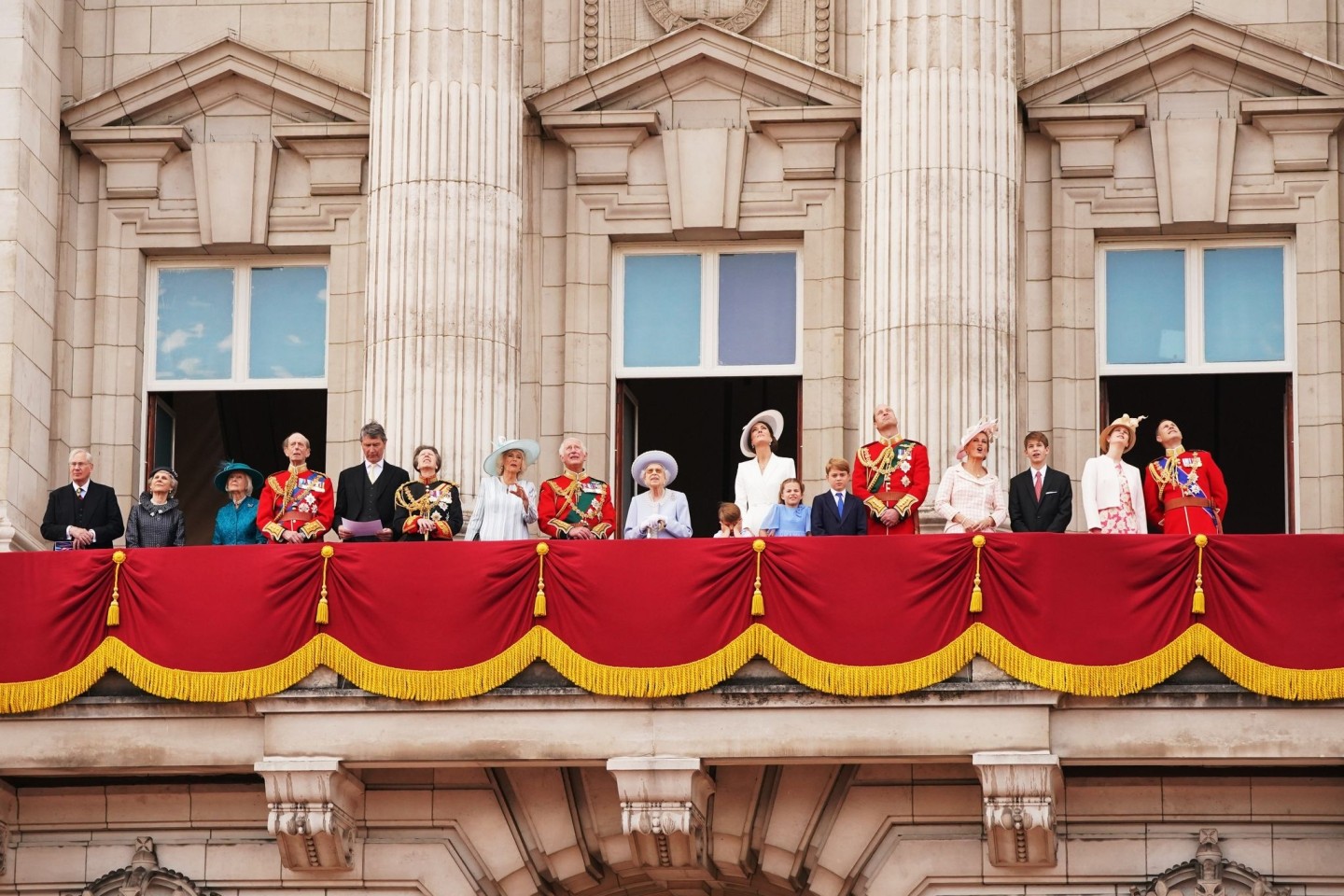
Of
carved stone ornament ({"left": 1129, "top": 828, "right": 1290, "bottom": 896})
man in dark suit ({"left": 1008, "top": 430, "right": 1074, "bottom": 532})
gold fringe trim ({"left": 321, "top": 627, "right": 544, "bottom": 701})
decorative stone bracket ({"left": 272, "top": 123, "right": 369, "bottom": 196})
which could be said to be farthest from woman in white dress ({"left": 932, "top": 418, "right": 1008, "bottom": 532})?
decorative stone bracket ({"left": 272, "top": 123, "right": 369, "bottom": 196})

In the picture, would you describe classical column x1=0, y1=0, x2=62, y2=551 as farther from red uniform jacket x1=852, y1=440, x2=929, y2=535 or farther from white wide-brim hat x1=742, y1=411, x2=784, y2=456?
red uniform jacket x1=852, y1=440, x2=929, y2=535

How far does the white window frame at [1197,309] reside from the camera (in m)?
35.9

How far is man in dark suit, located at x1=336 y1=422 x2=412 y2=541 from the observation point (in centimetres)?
3238

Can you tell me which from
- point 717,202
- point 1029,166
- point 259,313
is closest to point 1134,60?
point 1029,166

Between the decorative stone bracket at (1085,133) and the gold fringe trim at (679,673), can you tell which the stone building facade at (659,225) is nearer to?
the decorative stone bracket at (1085,133)

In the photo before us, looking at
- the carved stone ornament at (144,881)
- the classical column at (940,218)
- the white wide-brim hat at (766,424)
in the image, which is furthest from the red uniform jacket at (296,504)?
the classical column at (940,218)

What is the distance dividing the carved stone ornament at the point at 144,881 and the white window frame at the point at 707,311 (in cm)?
807

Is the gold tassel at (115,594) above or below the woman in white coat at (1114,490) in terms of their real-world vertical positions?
below

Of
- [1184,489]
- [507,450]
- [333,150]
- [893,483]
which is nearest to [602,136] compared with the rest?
[333,150]

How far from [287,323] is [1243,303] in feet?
36.0

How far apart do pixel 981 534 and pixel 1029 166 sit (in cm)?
715

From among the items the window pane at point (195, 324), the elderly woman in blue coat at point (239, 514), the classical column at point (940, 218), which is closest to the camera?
the elderly woman in blue coat at point (239, 514)

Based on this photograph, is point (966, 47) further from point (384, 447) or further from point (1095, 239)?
point (384, 447)

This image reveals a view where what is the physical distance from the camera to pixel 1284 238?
36219mm
